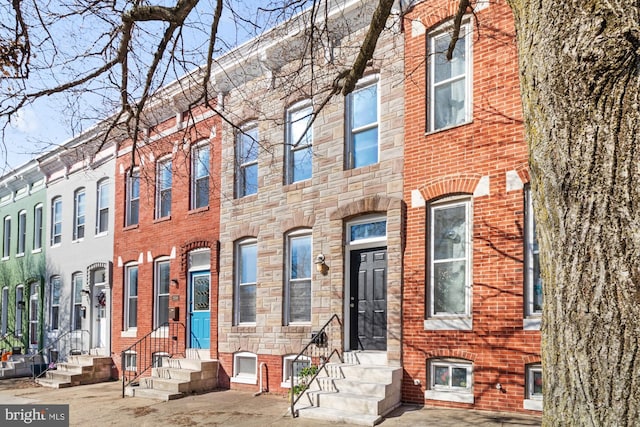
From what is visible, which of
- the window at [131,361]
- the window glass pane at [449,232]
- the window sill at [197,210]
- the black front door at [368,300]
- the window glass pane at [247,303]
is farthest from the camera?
the window at [131,361]

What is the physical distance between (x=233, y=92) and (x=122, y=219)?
6036 mm

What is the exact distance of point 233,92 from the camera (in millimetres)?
15211

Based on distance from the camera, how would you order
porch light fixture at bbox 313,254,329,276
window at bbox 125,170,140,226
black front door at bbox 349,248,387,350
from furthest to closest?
window at bbox 125,170,140,226
porch light fixture at bbox 313,254,329,276
black front door at bbox 349,248,387,350

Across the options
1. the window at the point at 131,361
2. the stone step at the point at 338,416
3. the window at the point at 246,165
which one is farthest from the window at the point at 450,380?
the window at the point at 131,361

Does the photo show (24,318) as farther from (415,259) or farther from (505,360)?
(505,360)

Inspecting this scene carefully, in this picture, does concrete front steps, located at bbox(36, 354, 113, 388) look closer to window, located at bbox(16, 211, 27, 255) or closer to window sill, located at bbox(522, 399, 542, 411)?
window, located at bbox(16, 211, 27, 255)

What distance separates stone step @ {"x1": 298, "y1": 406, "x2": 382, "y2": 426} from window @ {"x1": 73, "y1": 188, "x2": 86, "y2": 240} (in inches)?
541

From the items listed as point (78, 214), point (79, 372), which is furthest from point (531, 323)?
point (78, 214)

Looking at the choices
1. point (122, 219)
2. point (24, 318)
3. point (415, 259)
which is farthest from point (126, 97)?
point (24, 318)

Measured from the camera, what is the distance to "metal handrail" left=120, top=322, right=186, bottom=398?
1592 cm

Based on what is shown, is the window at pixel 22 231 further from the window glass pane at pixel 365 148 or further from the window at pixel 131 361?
the window glass pane at pixel 365 148

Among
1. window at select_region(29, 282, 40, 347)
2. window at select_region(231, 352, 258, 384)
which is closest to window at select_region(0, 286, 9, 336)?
window at select_region(29, 282, 40, 347)

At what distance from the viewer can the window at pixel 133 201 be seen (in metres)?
18.4

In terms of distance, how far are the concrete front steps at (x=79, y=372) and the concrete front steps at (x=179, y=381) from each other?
3.17 meters
